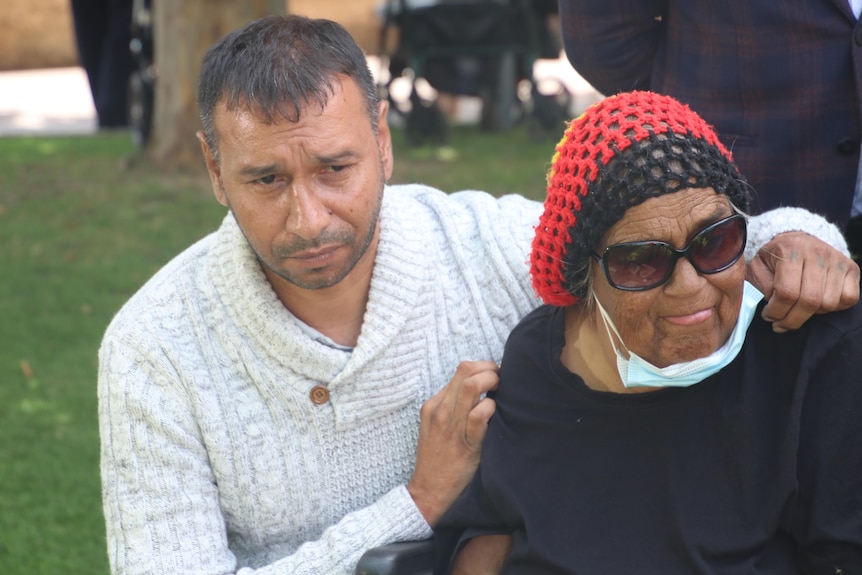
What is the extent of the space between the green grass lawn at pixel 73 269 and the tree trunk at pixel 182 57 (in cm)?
23

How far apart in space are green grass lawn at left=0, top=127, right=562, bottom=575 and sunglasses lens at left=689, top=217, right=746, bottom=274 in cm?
258

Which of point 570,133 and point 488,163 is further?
point 488,163

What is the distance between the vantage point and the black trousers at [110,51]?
966 cm

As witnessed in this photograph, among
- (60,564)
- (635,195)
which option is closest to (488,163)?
(60,564)

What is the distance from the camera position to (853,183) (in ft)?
9.28

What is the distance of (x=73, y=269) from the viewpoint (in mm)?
6793

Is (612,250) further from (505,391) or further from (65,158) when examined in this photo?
(65,158)

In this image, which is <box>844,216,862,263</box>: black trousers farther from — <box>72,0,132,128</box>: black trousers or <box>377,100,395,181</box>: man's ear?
<box>72,0,132,128</box>: black trousers

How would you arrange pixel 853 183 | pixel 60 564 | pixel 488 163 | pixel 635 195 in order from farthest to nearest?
pixel 488 163
pixel 60 564
pixel 853 183
pixel 635 195

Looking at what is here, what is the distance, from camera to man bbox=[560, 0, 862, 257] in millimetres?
2732

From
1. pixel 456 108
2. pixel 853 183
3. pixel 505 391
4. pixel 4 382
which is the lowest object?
pixel 456 108

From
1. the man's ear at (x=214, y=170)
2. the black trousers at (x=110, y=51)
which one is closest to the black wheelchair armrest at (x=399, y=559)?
the man's ear at (x=214, y=170)

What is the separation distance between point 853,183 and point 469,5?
7870mm

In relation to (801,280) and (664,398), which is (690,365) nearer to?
(664,398)
